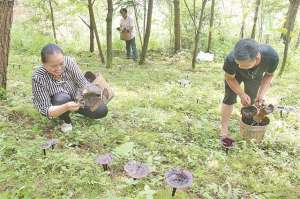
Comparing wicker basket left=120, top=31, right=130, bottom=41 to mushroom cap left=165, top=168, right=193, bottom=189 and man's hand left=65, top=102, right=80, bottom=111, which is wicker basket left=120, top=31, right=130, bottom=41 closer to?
man's hand left=65, top=102, right=80, bottom=111

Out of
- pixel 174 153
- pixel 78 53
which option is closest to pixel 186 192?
pixel 174 153

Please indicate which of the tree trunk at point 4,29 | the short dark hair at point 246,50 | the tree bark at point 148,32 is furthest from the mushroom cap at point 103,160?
the tree bark at point 148,32

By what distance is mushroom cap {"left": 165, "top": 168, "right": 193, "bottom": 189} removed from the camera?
356 centimetres

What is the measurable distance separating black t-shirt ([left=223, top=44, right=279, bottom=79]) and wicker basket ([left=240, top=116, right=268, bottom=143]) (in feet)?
2.31

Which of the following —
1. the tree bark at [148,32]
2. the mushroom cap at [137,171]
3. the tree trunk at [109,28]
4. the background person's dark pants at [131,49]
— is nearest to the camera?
the mushroom cap at [137,171]

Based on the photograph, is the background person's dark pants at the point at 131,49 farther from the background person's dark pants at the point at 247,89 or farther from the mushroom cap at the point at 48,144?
the mushroom cap at the point at 48,144

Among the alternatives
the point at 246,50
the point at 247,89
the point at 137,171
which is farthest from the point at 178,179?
the point at 247,89

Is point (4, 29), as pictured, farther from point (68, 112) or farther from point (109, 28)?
point (109, 28)

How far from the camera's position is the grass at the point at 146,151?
3.90m

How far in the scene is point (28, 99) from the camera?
6.38 metres

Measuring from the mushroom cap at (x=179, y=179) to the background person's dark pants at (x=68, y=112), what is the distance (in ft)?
7.02

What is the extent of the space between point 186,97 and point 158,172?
3391 millimetres

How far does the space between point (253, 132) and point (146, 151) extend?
154 centimetres

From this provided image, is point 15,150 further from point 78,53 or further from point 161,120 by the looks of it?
point 78,53
